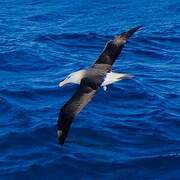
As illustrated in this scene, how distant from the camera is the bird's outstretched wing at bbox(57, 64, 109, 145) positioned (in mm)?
10125

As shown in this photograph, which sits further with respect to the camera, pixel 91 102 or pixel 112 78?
pixel 91 102

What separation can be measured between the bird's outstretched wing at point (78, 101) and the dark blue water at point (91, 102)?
5.59 feet

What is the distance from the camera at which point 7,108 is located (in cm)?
1462

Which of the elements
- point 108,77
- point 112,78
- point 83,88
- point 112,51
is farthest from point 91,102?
point 112,78

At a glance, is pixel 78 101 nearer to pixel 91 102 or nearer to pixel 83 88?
pixel 83 88

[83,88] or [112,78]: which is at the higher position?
[112,78]

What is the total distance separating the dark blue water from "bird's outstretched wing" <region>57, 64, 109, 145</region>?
1702 mm

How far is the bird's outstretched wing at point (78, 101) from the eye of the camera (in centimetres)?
1012

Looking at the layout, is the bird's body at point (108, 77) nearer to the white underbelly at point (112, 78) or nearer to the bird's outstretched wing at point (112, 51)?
the white underbelly at point (112, 78)

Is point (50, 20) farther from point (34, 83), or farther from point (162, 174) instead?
point (162, 174)

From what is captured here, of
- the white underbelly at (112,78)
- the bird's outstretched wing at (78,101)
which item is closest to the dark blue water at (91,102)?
the bird's outstretched wing at (78,101)

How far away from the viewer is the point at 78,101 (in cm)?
1020

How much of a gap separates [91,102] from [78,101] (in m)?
5.05

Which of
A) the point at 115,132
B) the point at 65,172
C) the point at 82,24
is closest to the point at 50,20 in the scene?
the point at 82,24
